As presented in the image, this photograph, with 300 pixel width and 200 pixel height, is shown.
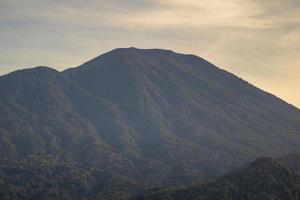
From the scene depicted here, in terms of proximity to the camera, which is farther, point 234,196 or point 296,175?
point 296,175

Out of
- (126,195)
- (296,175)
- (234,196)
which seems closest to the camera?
(234,196)

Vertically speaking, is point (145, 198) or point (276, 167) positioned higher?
point (276, 167)

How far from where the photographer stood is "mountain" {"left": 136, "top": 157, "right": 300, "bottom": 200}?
148 metres

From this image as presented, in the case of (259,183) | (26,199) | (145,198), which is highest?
(259,183)

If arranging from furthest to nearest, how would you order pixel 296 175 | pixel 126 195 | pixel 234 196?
pixel 126 195
pixel 296 175
pixel 234 196

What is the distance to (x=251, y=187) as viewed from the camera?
5960 inches

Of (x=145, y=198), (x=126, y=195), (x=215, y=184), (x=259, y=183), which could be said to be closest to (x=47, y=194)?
(x=126, y=195)

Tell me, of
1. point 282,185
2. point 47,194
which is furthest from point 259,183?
point 47,194

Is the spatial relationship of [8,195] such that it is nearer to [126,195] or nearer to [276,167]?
→ [126,195]

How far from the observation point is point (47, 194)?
200 metres

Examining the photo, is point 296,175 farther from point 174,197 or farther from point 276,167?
point 174,197

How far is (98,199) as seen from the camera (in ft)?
639

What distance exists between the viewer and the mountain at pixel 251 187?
148375 millimetres

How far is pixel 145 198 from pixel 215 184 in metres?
21.9
